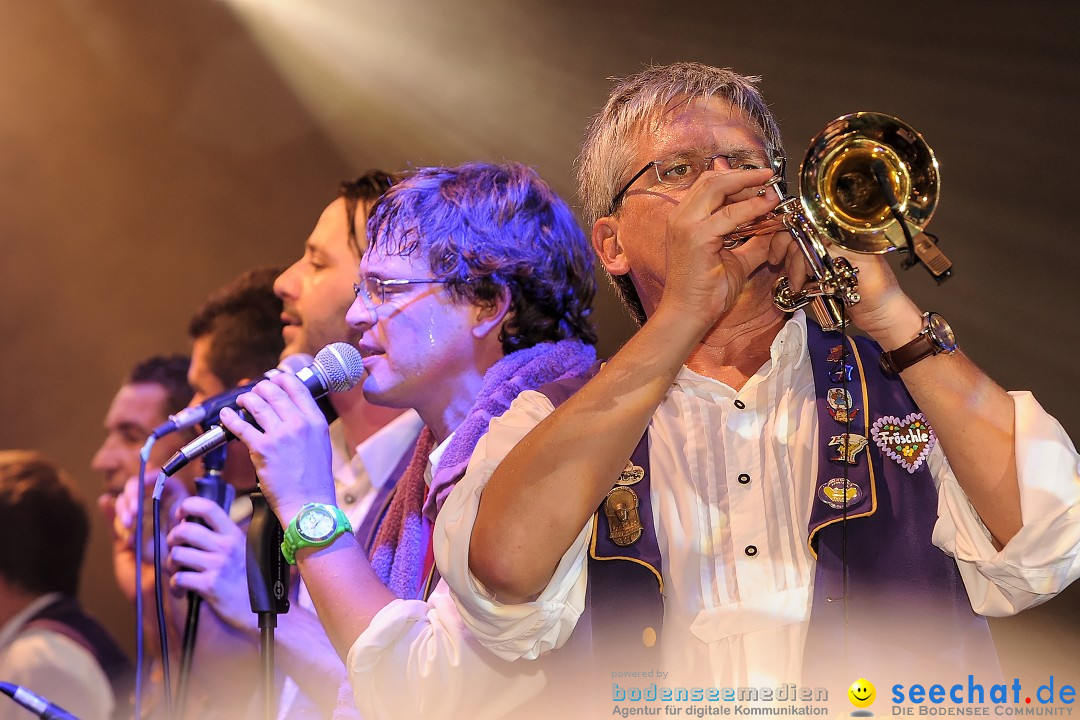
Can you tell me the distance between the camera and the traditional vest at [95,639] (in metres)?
3.80

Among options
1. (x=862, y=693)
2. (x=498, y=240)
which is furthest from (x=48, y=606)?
(x=862, y=693)

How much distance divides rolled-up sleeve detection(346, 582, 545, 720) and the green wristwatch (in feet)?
0.76

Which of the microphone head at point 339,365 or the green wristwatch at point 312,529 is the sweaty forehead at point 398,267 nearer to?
the microphone head at point 339,365

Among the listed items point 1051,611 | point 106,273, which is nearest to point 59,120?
point 106,273

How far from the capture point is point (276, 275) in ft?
13.2

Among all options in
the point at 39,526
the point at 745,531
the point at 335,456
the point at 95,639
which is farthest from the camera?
the point at 39,526

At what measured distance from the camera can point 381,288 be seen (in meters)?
2.67

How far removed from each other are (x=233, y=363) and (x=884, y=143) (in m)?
2.74

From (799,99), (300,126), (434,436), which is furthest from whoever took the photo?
(300,126)

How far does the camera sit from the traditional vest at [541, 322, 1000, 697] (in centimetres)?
190

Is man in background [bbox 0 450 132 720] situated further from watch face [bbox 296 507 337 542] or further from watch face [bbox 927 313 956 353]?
watch face [bbox 927 313 956 353]

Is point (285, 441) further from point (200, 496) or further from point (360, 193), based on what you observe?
point (360, 193)

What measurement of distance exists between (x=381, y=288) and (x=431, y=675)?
102 centimetres

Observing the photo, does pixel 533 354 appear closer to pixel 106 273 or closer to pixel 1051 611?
pixel 1051 611
